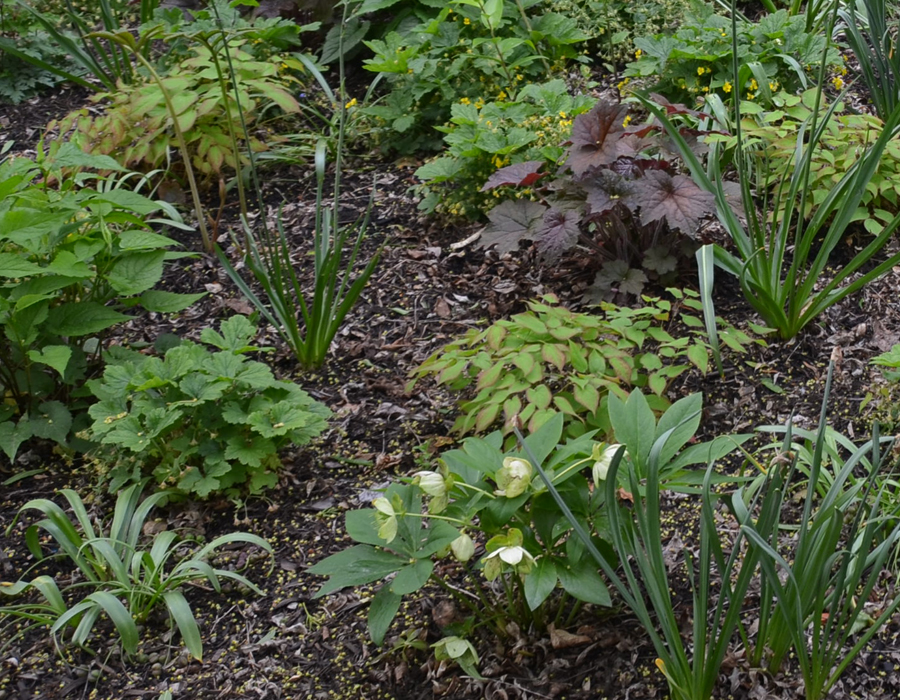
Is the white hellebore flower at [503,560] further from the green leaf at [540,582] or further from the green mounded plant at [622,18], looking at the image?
the green mounded plant at [622,18]

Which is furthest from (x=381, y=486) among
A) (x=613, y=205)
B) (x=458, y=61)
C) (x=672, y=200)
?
(x=458, y=61)

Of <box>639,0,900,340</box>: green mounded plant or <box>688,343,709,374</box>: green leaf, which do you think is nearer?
<box>688,343,709,374</box>: green leaf

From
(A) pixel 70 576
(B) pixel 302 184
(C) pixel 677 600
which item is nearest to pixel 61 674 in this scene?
(A) pixel 70 576

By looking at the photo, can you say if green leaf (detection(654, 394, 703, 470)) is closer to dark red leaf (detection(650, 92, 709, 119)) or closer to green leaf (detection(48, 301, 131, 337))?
dark red leaf (detection(650, 92, 709, 119))

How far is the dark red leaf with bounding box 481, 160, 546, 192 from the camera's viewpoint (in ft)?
10.6

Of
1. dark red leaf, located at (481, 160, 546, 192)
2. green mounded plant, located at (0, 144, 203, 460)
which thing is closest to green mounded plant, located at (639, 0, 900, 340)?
dark red leaf, located at (481, 160, 546, 192)

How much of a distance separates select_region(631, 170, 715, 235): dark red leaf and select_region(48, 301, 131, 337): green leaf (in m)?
1.79

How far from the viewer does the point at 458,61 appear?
13.2ft

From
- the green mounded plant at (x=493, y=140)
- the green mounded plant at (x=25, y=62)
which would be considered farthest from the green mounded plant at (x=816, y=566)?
the green mounded plant at (x=25, y=62)

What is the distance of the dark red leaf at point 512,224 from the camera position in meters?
3.18

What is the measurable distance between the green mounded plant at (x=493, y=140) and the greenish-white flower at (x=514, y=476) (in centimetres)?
179

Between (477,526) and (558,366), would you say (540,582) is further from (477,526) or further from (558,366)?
(558,366)

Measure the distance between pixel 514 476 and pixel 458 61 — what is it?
2.65 meters

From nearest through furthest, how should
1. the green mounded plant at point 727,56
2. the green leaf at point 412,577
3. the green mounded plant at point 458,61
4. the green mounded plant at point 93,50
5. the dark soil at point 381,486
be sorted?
the green leaf at point 412,577 < the dark soil at point 381,486 < the green mounded plant at point 727,56 < the green mounded plant at point 458,61 < the green mounded plant at point 93,50
